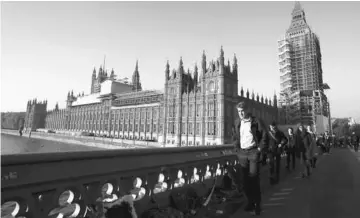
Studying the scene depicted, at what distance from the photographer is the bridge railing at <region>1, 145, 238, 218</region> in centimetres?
204

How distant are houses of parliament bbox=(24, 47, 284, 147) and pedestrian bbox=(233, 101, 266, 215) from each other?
37.3 metres

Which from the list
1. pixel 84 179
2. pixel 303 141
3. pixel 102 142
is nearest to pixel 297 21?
pixel 102 142

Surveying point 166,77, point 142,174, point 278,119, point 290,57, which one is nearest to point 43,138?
point 166,77

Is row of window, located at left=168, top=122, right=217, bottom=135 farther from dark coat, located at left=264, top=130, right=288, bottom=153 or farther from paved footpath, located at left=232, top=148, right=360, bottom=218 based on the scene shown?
paved footpath, located at left=232, top=148, right=360, bottom=218

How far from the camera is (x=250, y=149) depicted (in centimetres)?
494

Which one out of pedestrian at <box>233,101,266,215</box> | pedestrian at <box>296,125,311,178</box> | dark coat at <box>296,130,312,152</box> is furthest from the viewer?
dark coat at <box>296,130,312,152</box>

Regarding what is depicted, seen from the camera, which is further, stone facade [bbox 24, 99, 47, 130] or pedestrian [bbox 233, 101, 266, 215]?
stone facade [bbox 24, 99, 47, 130]

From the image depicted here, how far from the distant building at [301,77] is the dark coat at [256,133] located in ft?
220

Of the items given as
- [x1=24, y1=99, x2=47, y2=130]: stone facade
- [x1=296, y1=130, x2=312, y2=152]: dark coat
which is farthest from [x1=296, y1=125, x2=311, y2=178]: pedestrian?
[x1=24, y1=99, x2=47, y2=130]: stone facade

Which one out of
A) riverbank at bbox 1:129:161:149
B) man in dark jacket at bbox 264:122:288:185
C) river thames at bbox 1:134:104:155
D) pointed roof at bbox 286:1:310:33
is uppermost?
pointed roof at bbox 286:1:310:33

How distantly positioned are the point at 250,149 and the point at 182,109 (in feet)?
153

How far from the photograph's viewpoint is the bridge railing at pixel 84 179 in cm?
204

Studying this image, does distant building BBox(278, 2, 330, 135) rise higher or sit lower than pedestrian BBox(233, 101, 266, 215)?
higher

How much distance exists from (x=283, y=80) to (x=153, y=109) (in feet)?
151
